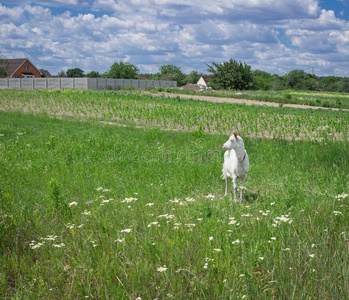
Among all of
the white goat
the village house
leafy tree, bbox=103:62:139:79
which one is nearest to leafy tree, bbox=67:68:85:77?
the village house

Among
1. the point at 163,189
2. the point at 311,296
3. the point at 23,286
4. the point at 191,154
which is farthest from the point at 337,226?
the point at 191,154

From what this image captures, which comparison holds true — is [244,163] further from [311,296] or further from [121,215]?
[311,296]

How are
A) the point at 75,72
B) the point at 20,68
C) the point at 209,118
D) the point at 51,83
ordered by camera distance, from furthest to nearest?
the point at 75,72 < the point at 20,68 < the point at 51,83 < the point at 209,118

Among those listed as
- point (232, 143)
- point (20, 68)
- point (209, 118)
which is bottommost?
point (209, 118)

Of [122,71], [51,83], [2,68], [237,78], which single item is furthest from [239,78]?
[2,68]

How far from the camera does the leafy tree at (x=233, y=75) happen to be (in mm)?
75125

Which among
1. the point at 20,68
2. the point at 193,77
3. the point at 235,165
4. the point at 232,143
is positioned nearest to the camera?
the point at 232,143

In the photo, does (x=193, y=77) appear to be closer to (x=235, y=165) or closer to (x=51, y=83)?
(x=51, y=83)

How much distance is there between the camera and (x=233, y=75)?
2953 inches

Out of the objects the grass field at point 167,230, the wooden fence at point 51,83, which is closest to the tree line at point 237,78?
the wooden fence at point 51,83

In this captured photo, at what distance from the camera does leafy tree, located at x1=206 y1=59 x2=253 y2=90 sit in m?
75.1

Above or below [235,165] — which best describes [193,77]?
above

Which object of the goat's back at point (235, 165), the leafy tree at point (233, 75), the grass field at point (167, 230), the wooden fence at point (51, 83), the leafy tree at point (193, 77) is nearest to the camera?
the grass field at point (167, 230)

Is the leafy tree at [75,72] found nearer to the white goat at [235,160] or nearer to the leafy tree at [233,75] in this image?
the leafy tree at [233,75]
